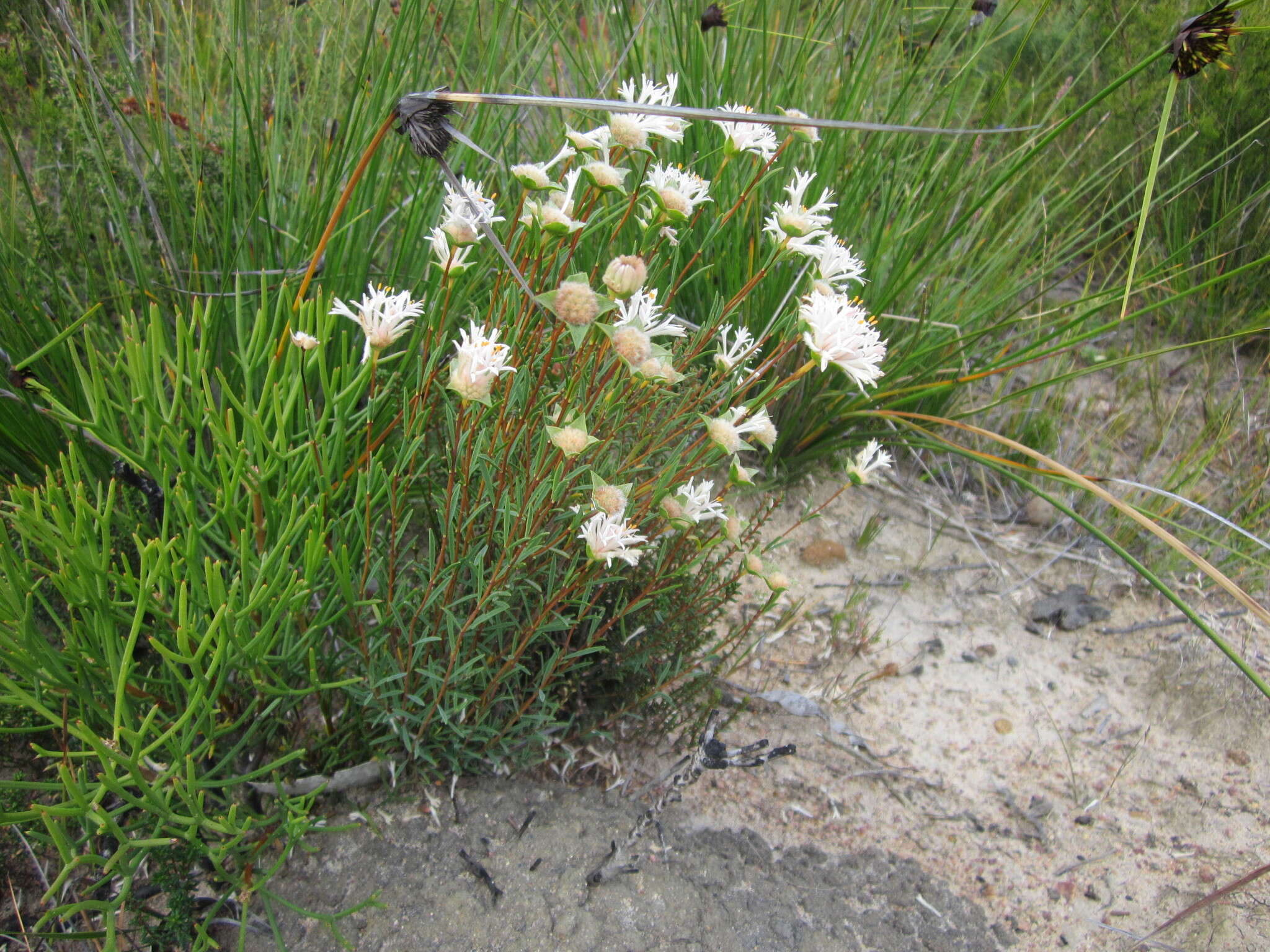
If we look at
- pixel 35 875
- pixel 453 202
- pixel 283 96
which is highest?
pixel 453 202

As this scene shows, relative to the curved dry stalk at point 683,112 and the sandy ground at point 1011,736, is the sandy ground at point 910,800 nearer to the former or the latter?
the sandy ground at point 1011,736

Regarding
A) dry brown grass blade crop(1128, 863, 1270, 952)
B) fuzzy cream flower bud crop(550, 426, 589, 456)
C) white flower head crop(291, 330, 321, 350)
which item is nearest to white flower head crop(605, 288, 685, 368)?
fuzzy cream flower bud crop(550, 426, 589, 456)

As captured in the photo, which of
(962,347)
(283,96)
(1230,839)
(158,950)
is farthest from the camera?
(962,347)

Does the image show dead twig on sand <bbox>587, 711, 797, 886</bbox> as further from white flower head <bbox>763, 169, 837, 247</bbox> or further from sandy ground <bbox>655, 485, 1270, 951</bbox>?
white flower head <bbox>763, 169, 837, 247</bbox>

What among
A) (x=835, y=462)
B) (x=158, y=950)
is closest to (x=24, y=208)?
(x=158, y=950)

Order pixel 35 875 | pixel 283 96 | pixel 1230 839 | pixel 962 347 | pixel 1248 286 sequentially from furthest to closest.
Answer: pixel 1248 286 → pixel 962 347 → pixel 283 96 → pixel 1230 839 → pixel 35 875

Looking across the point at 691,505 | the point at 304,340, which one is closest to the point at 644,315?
the point at 691,505

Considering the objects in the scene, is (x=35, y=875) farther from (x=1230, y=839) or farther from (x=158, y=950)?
(x=1230, y=839)

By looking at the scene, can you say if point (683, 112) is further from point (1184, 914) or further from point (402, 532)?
point (1184, 914)
